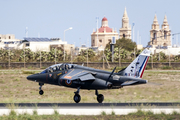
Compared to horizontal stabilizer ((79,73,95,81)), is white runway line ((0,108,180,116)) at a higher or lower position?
lower

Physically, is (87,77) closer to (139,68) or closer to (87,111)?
(139,68)

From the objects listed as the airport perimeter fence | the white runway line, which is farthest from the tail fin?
the airport perimeter fence

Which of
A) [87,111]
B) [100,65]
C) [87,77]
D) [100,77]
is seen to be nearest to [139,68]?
[100,77]

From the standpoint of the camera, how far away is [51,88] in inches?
1681

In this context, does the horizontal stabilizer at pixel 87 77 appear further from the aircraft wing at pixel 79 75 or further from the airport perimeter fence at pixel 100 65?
the airport perimeter fence at pixel 100 65

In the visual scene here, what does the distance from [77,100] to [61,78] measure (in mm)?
2090

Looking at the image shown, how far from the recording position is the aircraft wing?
87.9ft

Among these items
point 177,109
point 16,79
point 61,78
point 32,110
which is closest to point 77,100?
point 61,78

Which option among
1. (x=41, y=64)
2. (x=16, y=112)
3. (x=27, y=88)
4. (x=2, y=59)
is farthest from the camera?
(x=2, y=59)

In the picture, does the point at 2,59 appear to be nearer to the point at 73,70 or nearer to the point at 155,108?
the point at 73,70

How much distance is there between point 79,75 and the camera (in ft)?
89.0

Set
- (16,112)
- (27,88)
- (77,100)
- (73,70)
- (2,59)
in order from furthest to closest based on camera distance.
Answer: (2,59) → (27,88) → (73,70) → (77,100) → (16,112)

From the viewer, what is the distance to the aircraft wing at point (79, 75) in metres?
26.8

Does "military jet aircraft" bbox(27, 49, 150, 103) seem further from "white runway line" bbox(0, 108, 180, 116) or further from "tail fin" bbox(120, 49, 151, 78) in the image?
"white runway line" bbox(0, 108, 180, 116)
